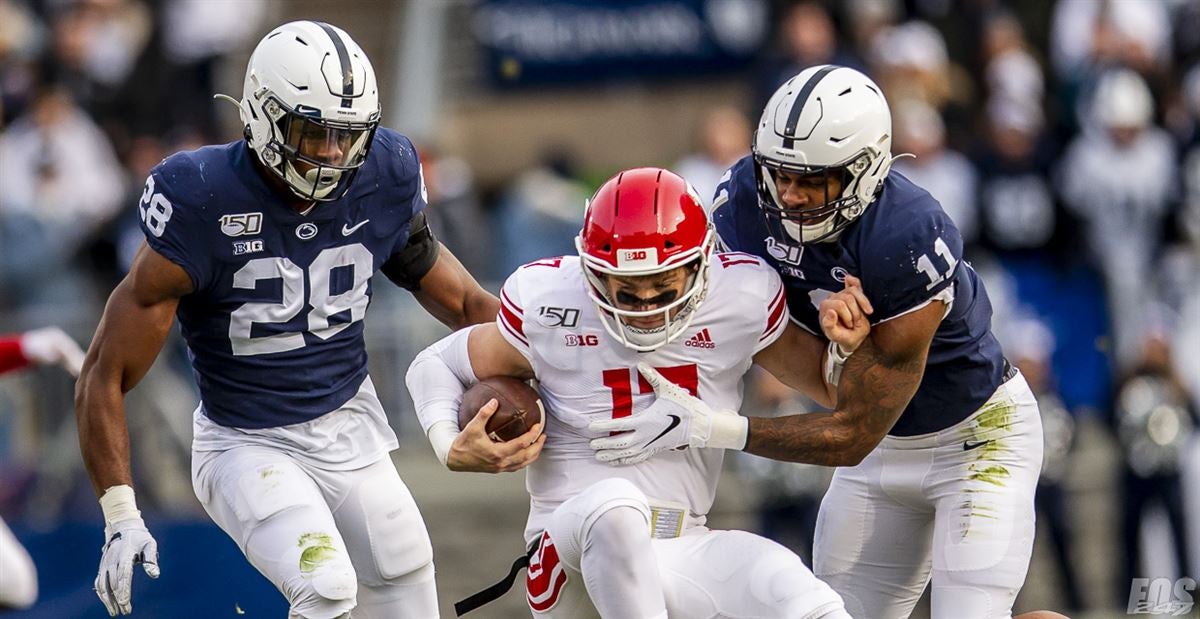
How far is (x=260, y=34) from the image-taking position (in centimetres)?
1353

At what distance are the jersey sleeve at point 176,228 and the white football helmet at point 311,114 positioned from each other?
28cm

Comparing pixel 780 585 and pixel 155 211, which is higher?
A: pixel 155 211

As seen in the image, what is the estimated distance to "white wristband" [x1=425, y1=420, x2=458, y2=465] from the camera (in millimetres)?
5215

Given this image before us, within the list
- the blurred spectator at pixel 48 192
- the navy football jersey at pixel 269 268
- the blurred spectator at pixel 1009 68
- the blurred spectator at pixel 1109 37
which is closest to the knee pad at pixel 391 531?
the navy football jersey at pixel 269 268

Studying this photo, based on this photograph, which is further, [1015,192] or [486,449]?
[1015,192]

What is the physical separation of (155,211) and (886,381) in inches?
88.3

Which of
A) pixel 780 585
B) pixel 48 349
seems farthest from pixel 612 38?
pixel 780 585

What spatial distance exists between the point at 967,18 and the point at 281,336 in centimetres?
756

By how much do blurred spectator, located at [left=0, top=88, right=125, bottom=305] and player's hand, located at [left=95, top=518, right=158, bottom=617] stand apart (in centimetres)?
574

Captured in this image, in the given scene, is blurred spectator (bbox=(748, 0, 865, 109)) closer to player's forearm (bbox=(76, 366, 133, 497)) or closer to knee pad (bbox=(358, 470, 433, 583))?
knee pad (bbox=(358, 470, 433, 583))

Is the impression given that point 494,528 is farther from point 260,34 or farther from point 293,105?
point 293,105

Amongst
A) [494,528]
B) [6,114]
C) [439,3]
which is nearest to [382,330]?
[494,528]

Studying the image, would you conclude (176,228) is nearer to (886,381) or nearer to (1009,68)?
(886,381)

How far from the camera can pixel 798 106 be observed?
5.48 metres
